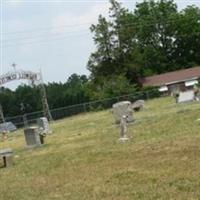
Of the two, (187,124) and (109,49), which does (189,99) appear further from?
(109,49)

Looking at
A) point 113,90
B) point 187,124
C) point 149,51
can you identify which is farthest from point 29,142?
point 149,51

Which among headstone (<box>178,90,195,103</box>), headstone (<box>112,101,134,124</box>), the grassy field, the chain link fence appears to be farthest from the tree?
the grassy field

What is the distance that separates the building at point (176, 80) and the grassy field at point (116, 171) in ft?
222

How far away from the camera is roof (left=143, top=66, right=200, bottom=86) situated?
90625 millimetres

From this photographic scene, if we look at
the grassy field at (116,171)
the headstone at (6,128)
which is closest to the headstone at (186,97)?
the headstone at (6,128)

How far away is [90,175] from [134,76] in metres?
72.3

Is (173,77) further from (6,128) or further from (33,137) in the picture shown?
(33,137)

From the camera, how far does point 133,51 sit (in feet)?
283

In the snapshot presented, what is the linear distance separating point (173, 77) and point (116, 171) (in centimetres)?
7895

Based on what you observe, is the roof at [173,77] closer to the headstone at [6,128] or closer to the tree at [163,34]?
the tree at [163,34]

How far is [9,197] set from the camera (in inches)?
516

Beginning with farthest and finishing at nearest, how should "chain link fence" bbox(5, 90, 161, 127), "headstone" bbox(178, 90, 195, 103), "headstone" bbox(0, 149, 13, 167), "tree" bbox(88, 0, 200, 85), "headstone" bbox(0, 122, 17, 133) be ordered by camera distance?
"tree" bbox(88, 0, 200, 85), "chain link fence" bbox(5, 90, 161, 127), "headstone" bbox(0, 122, 17, 133), "headstone" bbox(178, 90, 195, 103), "headstone" bbox(0, 149, 13, 167)

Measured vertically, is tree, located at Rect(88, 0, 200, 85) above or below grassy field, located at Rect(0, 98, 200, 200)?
above

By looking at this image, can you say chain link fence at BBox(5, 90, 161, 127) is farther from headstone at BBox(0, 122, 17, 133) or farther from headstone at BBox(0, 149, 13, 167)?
headstone at BBox(0, 149, 13, 167)
